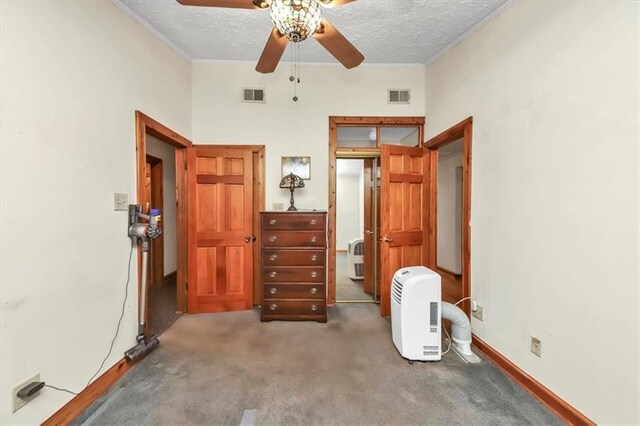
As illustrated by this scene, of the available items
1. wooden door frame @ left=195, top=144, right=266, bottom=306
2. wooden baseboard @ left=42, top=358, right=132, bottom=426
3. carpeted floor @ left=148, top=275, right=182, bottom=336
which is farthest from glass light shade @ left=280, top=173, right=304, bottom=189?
wooden baseboard @ left=42, top=358, right=132, bottom=426

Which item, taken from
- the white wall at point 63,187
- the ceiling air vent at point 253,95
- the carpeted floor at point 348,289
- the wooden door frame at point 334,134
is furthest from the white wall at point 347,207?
the white wall at point 63,187

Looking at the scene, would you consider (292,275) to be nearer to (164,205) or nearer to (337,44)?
(337,44)

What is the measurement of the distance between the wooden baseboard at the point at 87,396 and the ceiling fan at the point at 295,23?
8.13 feet

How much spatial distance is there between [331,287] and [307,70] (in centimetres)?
280

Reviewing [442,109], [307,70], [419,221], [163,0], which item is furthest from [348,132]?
[163,0]

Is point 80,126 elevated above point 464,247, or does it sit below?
above

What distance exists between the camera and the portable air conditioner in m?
4.35

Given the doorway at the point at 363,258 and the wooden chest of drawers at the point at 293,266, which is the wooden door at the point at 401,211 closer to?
the doorway at the point at 363,258

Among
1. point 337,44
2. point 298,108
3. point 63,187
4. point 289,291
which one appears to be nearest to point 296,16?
point 337,44

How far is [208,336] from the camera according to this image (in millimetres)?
2514

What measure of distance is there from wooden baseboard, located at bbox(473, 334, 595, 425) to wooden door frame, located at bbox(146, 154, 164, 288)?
442 cm

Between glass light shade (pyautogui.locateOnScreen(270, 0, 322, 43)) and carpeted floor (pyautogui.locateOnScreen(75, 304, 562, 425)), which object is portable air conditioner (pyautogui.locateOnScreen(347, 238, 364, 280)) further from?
glass light shade (pyautogui.locateOnScreen(270, 0, 322, 43))

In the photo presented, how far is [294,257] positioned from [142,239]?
141cm

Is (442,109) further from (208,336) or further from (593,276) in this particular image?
(208,336)
